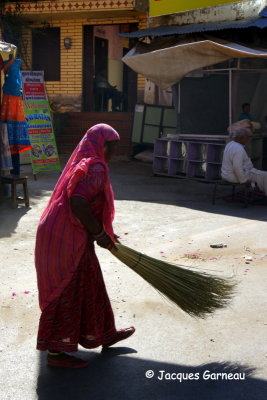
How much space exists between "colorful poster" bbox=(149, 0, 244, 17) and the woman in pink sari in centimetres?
820

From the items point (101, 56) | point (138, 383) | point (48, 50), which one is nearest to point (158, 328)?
point (138, 383)

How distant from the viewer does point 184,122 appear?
12.6 metres

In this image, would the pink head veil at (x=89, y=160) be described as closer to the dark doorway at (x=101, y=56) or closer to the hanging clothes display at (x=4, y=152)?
the hanging clothes display at (x=4, y=152)

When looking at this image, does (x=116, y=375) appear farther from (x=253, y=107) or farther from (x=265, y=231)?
(x=253, y=107)

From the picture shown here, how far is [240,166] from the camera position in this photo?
8.77m

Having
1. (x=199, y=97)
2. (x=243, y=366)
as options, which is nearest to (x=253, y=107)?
(x=199, y=97)

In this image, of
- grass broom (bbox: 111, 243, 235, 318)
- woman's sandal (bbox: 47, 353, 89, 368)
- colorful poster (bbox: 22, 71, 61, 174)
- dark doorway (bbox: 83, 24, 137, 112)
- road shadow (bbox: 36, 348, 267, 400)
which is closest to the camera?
road shadow (bbox: 36, 348, 267, 400)

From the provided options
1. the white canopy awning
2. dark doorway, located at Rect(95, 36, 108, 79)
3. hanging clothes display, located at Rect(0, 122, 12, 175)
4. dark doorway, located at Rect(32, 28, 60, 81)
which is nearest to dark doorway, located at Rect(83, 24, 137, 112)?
dark doorway, located at Rect(95, 36, 108, 79)

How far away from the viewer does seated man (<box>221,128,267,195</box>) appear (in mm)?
8797

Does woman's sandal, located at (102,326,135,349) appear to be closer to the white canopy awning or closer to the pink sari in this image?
the pink sari

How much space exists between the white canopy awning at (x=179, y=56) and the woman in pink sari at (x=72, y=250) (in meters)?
6.50

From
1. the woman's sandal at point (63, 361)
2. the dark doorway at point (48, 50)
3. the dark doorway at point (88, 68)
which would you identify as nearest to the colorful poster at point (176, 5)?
the dark doorway at point (88, 68)

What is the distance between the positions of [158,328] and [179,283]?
0.63m

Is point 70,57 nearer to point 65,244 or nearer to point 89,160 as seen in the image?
point 89,160
